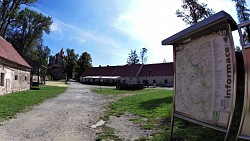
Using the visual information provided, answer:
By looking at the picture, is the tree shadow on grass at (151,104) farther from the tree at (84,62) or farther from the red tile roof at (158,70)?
the tree at (84,62)

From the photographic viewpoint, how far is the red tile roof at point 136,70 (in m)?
57.3

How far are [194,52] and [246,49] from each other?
4.60 feet

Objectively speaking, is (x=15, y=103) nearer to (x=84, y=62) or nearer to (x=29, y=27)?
A: (x=29, y=27)

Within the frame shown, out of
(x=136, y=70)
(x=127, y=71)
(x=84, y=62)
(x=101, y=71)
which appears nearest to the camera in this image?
(x=136, y=70)

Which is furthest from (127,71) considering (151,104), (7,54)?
(151,104)

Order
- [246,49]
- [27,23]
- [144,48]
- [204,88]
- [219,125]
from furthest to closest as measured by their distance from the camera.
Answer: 1. [144,48]
2. [27,23]
3. [204,88]
4. [219,125]
5. [246,49]

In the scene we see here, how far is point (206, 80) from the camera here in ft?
12.5

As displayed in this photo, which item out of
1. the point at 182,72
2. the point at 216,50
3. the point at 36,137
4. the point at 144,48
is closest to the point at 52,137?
the point at 36,137

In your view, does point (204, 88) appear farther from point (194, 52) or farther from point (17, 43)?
point (17, 43)

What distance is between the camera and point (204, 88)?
388 cm

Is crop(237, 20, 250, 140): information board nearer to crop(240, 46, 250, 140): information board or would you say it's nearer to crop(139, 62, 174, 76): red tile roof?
crop(240, 46, 250, 140): information board

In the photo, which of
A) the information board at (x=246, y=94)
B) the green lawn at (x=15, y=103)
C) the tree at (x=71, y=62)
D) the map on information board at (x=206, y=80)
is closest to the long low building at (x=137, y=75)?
the tree at (x=71, y=62)

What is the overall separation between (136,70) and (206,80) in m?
58.4

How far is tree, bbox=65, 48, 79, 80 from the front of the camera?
83812mm
